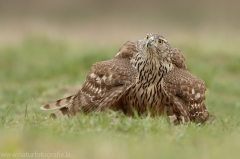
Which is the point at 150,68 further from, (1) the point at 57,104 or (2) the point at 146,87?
(1) the point at 57,104

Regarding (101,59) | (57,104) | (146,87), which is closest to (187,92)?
(146,87)

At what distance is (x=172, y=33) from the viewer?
20.3 m

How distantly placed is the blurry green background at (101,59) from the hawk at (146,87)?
0.45 meters

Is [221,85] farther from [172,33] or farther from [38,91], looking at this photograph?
[172,33]

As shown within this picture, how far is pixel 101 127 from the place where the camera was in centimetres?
697

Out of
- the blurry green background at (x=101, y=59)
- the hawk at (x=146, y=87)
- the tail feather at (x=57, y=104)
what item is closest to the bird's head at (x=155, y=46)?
the hawk at (x=146, y=87)

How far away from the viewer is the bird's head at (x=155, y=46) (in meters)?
8.38

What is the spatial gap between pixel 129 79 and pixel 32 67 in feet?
22.7

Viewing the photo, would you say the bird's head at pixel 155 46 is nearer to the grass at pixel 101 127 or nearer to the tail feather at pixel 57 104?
the grass at pixel 101 127

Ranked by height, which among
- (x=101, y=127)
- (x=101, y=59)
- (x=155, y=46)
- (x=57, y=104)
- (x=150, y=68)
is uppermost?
(x=155, y=46)

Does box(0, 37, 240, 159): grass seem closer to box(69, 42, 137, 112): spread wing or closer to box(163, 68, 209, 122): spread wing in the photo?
box(163, 68, 209, 122): spread wing

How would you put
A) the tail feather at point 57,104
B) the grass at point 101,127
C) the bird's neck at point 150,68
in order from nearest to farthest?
the grass at point 101,127 → the bird's neck at point 150,68 → the tail feather at point 57,104

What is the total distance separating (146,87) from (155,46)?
1.78 ft

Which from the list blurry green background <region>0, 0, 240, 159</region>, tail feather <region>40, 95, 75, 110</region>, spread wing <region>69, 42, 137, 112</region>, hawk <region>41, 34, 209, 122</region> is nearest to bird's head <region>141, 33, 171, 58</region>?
hawk <region>41, 34, 209, 122</region>
